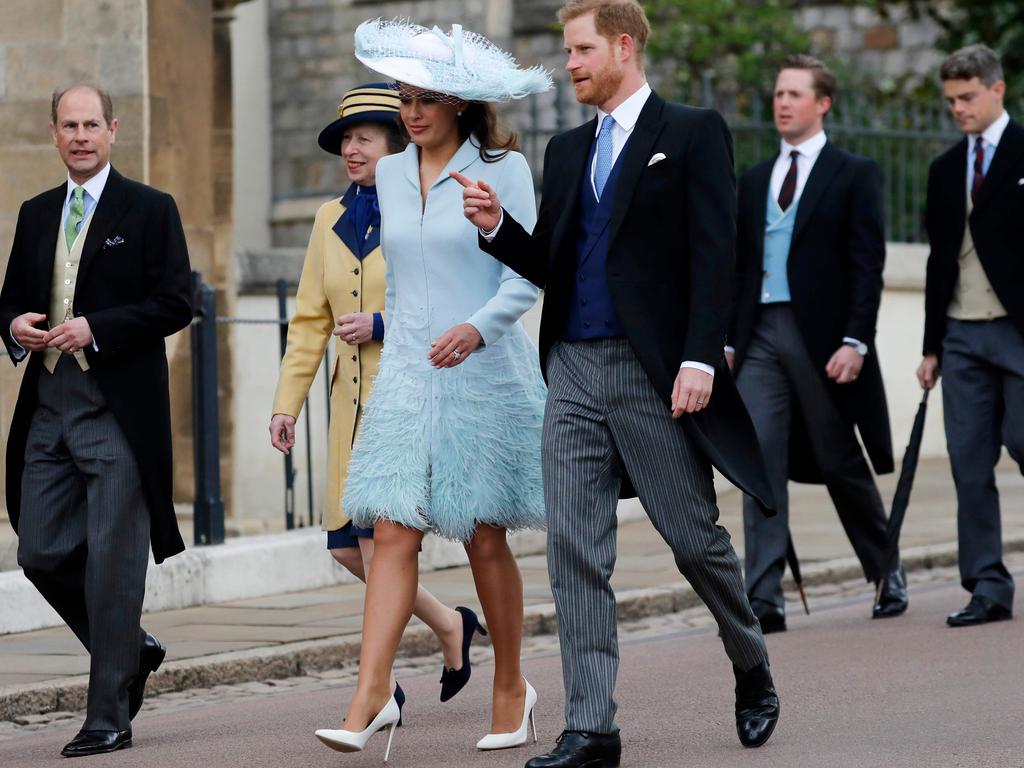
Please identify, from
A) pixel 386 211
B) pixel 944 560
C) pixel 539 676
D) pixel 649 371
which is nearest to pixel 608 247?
pixel 649 371

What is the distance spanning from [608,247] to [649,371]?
33 cm

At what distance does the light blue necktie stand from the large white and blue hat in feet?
0.79

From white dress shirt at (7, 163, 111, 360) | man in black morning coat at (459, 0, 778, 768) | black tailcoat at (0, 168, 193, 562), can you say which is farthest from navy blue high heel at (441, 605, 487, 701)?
white dress shirt at (7, 163, 111, 360)

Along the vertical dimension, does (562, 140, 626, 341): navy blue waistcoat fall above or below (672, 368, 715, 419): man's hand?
above

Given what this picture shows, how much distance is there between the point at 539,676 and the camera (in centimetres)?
771

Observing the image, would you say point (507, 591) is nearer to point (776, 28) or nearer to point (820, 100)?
point (820, 100)

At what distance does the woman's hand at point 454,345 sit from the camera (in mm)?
5699

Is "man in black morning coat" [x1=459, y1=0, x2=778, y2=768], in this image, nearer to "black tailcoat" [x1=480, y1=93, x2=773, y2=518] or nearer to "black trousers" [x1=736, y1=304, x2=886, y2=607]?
"black tailcoat" [x1=480, y1=93, x2=773, y2=518]

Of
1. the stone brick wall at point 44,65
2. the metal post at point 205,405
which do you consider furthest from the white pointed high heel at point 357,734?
the stone brick wall at point 44,65

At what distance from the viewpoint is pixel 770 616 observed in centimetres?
841

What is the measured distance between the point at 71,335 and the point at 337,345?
81 cm

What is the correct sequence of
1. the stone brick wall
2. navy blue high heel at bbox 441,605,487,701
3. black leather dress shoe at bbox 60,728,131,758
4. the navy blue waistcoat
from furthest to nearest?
1. the stone brick wall
2. navy blue high heel at bbox 441,605,487,701
3. black leather dress shoe at bbox 60,728,131,758
4. the navy blue waistcoat

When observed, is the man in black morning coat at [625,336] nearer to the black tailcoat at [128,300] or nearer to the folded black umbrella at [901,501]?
the black tailcoat at [128,300]

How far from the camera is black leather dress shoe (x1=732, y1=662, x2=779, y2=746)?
5.86 meters
